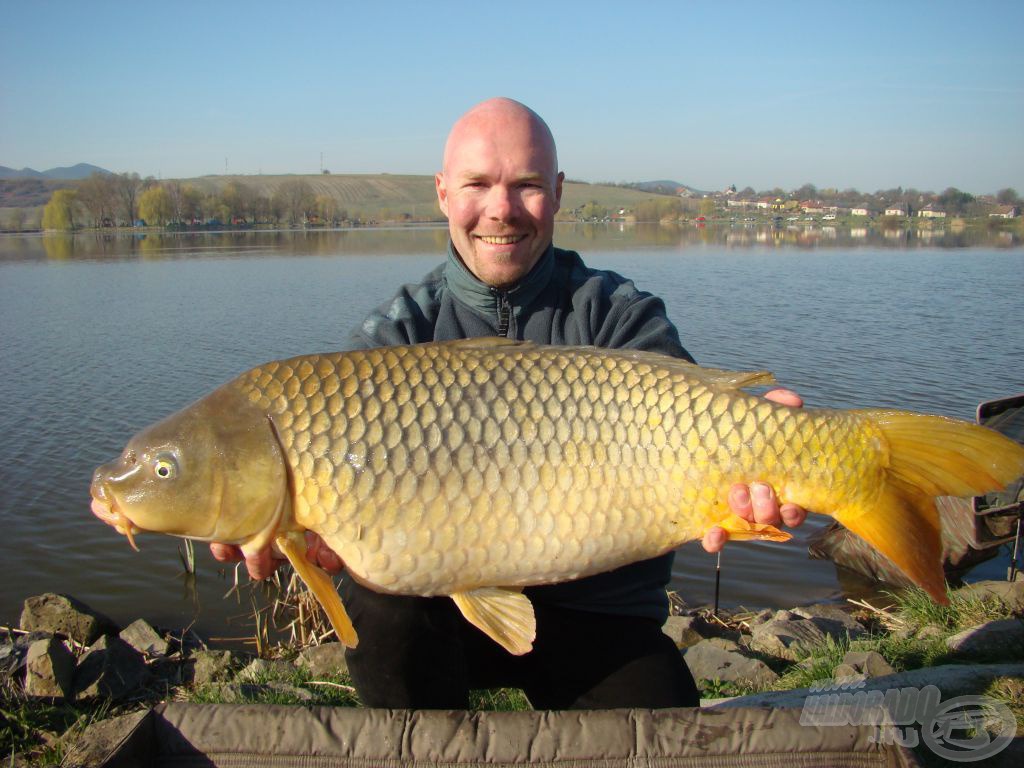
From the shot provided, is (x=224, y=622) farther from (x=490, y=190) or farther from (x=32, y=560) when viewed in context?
(x=490, y=190)

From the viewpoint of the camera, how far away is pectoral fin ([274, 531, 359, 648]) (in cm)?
153

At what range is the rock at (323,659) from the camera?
9.66ft

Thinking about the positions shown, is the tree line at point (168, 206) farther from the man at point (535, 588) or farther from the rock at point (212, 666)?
the man at point (535, 588)

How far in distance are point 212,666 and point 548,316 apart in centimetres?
202

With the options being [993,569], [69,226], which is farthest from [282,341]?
[69,226]

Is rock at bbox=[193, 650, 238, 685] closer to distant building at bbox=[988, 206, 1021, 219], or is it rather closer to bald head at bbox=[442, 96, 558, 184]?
bald head at bbox=[442, 96, 558, 184]

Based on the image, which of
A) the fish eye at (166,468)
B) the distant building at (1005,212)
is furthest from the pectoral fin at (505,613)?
the distant building at (1005,212)

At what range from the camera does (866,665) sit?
2.55 m

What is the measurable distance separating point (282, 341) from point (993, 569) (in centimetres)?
790

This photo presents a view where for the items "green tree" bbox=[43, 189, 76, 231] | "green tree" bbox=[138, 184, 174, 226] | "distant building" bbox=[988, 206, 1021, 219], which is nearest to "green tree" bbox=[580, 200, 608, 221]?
"distant building" bbox=[988, 206, 1021, 219]

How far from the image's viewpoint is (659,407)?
1.53 metres

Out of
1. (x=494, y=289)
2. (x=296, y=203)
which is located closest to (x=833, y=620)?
(x=494, y=289)

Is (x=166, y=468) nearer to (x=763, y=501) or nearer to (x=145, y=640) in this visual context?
(x=763, y=501)

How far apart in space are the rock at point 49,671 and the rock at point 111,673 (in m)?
0.05
